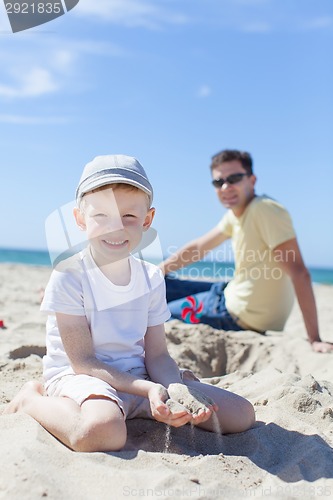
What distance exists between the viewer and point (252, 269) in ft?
15.0

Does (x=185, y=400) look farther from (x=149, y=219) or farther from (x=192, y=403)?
(x=149, y=219)

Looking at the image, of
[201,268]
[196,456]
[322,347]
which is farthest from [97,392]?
[201,268]

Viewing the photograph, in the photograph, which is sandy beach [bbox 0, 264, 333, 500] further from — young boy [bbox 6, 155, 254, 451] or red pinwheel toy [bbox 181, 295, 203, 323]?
red pinwheel toy [bbox 181, 295, 203, 323]

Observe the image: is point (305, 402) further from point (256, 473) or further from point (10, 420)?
point (10, 420)

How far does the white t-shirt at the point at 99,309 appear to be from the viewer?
2.26 m

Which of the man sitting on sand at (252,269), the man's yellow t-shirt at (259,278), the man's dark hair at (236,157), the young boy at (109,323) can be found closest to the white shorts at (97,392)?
the young boy at (109,323)

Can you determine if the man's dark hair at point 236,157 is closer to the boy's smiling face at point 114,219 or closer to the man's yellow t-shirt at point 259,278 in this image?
the man's yellow t-shirt at point 259,278

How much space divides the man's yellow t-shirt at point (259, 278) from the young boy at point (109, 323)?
216cm

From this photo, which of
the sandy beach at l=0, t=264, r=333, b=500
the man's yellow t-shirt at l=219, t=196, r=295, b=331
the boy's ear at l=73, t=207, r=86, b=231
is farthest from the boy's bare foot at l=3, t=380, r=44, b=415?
the man's yellow t-shirt at l=219, t=196, r=295, b=331

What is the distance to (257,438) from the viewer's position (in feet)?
7.34

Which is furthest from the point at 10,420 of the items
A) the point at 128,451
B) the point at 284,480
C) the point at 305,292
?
the point at 305,292

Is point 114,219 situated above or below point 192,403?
above

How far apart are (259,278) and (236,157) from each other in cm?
107

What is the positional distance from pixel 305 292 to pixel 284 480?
2401 mm
